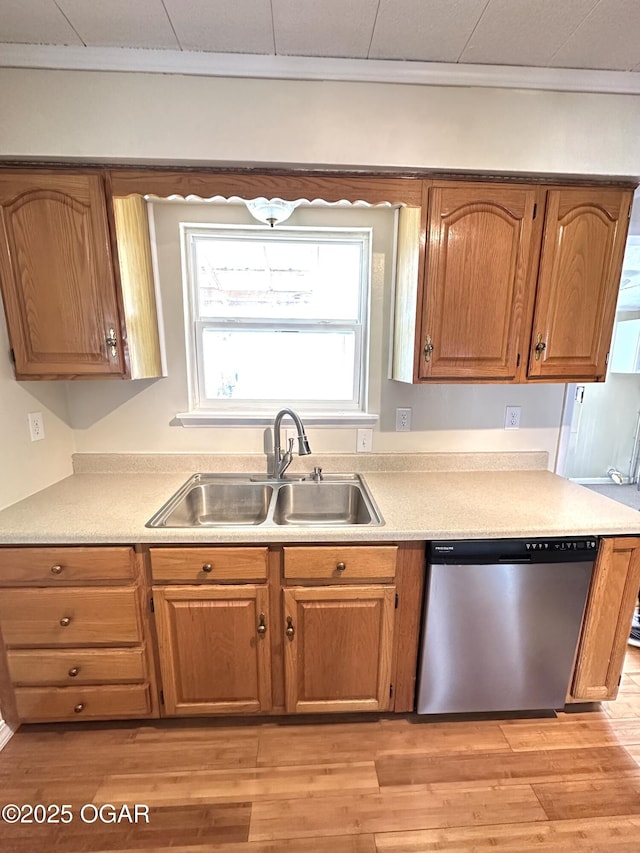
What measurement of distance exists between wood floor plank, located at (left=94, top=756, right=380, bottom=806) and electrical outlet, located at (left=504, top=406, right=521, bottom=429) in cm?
164

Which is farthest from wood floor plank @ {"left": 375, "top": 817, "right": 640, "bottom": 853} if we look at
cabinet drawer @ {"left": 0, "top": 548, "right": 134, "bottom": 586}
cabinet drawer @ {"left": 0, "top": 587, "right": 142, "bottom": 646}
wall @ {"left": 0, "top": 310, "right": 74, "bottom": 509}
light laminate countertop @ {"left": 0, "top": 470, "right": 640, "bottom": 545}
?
wall @ {"left": 0, "top": 310, "right": 74, "bottom": 509}

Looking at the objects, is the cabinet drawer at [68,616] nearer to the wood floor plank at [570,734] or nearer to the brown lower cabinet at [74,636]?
the brown lower cabinet at [74,636]

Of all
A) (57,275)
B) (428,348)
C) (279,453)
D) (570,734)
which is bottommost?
(570,734)

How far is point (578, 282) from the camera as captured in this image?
1.51 meters

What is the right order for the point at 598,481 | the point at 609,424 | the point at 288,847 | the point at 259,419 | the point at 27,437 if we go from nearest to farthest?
the point at 288,847 < the point at 27,437 < the point at 259,419 < the point at 609,424 < the point at 598,481

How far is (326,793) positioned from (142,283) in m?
2.14

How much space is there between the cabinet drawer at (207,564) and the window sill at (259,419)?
725 millimetres

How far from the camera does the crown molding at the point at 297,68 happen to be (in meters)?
1.23

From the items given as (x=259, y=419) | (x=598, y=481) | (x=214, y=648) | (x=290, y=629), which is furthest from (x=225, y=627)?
(x=598, y=481)

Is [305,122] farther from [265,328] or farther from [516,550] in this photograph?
[516,550]

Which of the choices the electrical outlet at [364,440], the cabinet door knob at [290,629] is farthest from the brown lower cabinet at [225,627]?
the electrical outlet at [364,440]

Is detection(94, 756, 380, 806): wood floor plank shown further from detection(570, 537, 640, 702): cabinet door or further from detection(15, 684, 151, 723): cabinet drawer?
detection(570, 537, 640, 702): cabinet door

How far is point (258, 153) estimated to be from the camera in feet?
4.26

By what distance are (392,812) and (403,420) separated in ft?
5.01
